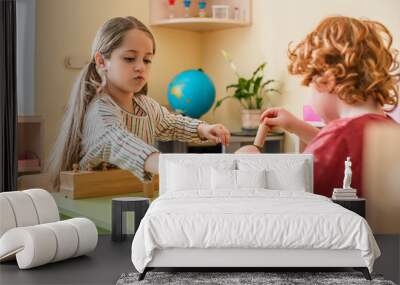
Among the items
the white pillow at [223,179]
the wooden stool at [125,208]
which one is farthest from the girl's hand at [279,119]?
the wooden stool at [125,208]

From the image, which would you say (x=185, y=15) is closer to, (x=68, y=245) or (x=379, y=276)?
(x=68, y=245)

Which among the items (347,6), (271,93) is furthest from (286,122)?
(347,6)

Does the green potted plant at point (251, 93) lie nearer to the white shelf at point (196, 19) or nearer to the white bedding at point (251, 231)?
the white shelf at point (196, 19)

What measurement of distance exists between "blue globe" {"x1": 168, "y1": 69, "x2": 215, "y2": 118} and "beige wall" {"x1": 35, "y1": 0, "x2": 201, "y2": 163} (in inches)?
2.7

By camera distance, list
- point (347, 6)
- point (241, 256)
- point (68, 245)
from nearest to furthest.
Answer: point (241, 256), point (68, 245), point (347, 6)

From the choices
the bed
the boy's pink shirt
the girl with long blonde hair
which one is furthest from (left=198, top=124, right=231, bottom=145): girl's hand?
the bed

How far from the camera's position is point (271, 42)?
548 cm

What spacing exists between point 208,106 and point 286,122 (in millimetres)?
634

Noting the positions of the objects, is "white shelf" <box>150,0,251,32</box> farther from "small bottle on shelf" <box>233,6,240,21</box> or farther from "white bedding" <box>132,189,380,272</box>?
"white bedding" <box>132,189,380,272</box>

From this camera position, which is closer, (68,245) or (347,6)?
(68,245)

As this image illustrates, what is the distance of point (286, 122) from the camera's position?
18.0 ft

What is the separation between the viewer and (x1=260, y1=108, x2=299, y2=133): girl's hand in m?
5.46

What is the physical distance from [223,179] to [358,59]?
1.37m

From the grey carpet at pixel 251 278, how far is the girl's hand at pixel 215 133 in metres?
1.49
